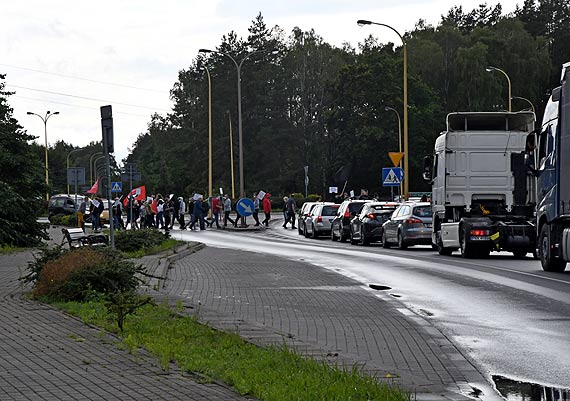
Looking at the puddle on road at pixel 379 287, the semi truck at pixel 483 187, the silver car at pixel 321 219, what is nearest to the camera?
the puddle on road at pixel 379 287

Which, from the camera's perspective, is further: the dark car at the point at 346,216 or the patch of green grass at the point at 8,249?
the dark car at the point at 346,216

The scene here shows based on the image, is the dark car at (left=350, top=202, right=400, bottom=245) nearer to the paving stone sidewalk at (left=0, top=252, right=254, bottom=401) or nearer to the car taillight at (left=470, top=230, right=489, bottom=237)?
the car taillight at (left=470, top=230, right=489, bottom=237)

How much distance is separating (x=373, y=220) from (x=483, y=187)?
10712 mm

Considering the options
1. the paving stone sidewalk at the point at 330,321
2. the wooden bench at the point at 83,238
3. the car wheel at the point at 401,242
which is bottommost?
the car wheel at the point at 401,242

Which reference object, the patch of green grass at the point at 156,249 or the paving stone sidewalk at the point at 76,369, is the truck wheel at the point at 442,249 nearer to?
the patch of green grass at the point at 156,249

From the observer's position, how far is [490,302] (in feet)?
54.9

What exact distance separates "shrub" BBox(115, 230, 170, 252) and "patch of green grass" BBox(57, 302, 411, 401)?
17.8m

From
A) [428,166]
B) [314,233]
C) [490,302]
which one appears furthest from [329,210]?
[490,302]

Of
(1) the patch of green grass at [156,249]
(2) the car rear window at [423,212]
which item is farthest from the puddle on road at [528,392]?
(2) the car rear window at [423,212]

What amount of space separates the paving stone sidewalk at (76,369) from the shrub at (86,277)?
2.30m

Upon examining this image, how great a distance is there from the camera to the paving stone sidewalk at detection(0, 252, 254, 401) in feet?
26.2

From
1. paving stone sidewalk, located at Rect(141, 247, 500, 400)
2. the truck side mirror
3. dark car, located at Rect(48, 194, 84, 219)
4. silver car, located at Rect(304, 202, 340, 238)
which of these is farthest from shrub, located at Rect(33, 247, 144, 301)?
dark car, located at Rect(48, 194, 84, 219)

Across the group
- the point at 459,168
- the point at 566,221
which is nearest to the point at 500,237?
the point at 459,168

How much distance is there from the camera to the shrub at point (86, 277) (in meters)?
15.6
